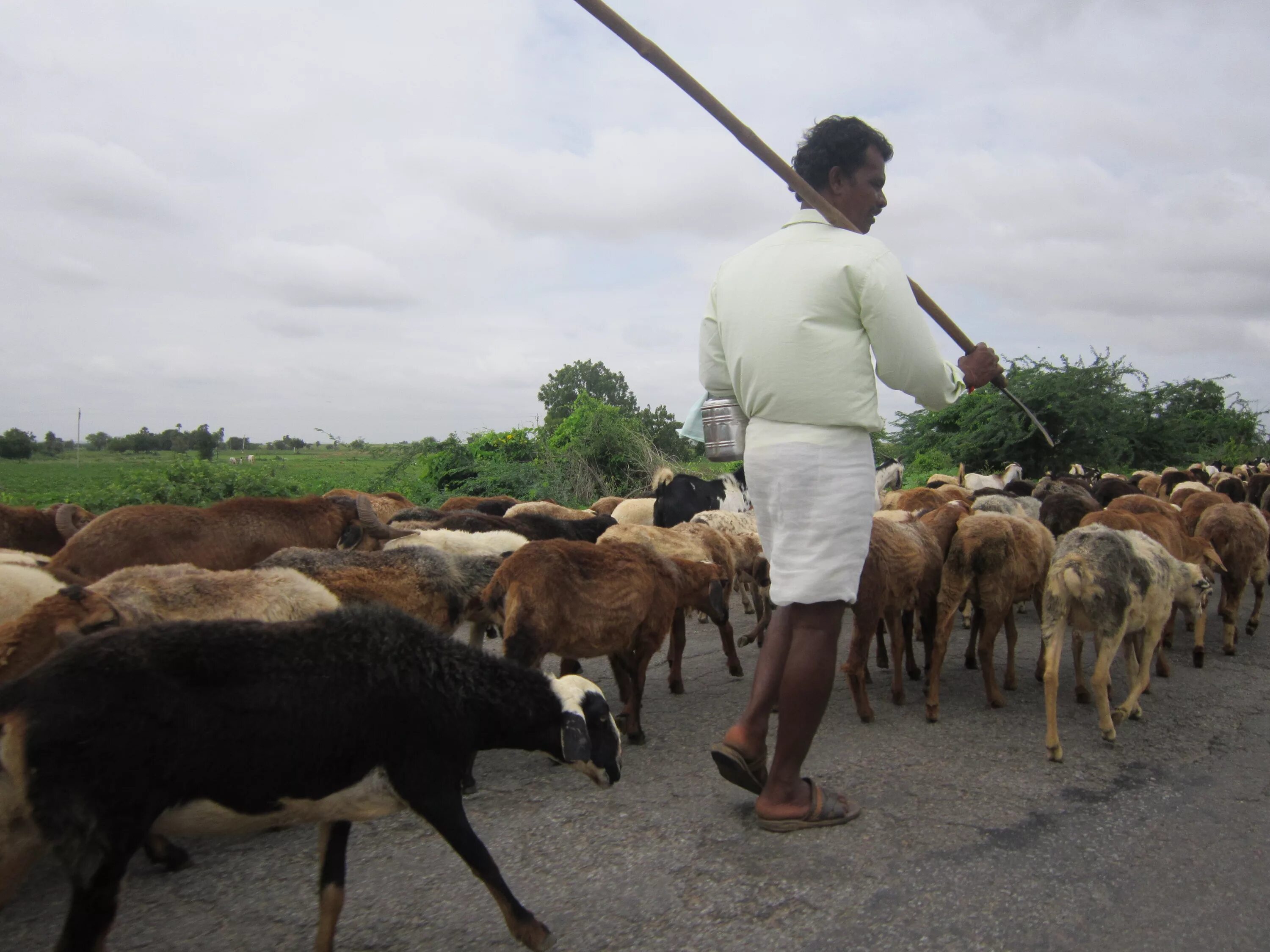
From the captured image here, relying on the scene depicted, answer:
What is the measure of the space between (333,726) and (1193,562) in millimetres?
8205

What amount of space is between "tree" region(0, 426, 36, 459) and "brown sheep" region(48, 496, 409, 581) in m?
43.9

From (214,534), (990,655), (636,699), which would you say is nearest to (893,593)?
(990,655)

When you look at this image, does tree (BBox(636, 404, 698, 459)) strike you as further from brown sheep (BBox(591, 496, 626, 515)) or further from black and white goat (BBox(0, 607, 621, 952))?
black and white goat (BBox(0, 607, 621, 952))

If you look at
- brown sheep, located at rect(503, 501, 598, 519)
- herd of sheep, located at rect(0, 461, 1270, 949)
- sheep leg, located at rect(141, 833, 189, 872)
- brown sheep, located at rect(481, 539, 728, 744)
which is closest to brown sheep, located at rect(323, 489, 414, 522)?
herd of sheep, located at rect(0, 461, 1270, 949)

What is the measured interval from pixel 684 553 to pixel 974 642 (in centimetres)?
260

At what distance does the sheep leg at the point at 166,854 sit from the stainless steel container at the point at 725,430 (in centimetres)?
291

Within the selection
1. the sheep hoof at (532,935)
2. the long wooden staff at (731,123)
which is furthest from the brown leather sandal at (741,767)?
the long wooden staff at (731,123)

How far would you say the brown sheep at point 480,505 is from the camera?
34.4 ft

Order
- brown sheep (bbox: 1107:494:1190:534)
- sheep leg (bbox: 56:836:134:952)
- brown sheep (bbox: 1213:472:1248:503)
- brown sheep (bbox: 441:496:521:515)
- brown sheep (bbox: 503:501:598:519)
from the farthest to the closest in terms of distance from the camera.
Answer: brown sheep (bbox: 1213:472:1248:503), brown sheep (bbox: 441:496:521:515), brown sheep (bbox: 503:501:598:519), brown sheep (bbox: 1107:494:1190:534), sheep leg (bbox: 56:836:134:952)

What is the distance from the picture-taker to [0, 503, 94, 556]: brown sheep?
25.7ft

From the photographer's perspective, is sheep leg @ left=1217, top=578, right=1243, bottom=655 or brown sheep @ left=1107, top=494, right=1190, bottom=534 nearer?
sheep leg @ left=1217, top=578, right=1243, bottom=655

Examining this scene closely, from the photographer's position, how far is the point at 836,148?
4.00 m

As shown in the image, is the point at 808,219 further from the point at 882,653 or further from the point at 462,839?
the point at 882,653

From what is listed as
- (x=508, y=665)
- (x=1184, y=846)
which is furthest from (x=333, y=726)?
(x=1184, y=846)
